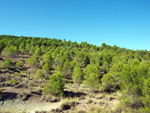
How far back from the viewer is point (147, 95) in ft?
27.4

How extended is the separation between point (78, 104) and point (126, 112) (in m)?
4.82

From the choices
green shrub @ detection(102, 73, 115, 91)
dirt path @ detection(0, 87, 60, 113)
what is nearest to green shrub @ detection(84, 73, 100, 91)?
green shrub @ detection(102, 73, 115, 91)

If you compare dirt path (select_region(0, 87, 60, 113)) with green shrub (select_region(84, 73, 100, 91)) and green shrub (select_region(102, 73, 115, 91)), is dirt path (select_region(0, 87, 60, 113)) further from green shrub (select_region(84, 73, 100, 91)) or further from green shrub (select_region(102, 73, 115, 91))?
green shrub (select_region(102, 73, 115, 91))

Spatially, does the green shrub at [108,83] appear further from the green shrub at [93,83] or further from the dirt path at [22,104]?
the dirt path at [22,104]

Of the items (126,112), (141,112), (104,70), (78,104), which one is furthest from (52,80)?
(104,70)

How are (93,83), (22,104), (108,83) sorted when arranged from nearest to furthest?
(22,104), (93,83), (108,83)

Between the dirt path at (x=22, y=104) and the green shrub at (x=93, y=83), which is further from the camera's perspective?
the green shrub at (x=93, y=83)

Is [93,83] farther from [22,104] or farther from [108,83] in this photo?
[22,104]

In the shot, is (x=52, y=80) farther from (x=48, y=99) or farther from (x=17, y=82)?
(x=17, y=82)

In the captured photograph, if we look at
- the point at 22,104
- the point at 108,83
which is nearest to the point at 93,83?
the point at 108,83

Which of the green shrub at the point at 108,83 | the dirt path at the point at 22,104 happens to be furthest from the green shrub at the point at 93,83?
the dirt path at the point at 22,104

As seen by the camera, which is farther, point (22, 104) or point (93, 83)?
Result: point (93, 83)

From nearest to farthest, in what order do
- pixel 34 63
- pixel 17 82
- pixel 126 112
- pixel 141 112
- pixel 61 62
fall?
pixel 141 112 < pixel 126 112 < pixel 17 82 < pixel 34 63 < pixel 61 62

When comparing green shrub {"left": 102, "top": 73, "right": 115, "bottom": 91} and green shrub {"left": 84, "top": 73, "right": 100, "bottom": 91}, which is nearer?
green shrub {"left": 84, "top": 73, "right": 100, "bottom": 91}
